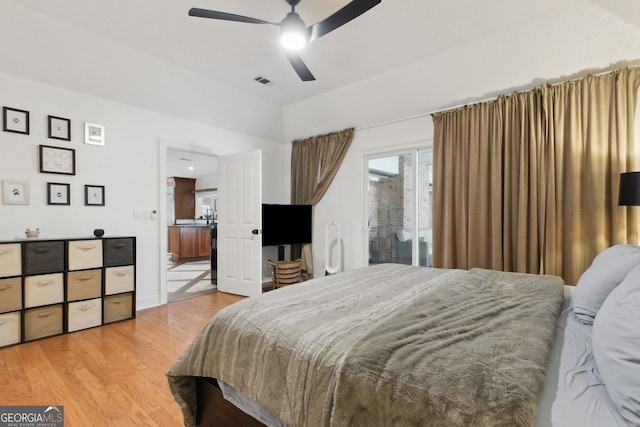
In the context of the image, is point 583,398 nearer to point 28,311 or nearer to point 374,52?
point 374,52

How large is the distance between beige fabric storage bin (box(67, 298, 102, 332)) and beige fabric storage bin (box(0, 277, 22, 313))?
1.28 ft

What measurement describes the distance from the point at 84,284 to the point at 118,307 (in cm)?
45

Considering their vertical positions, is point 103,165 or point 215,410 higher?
point 103,165

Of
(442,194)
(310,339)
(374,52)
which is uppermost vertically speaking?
(374,52)

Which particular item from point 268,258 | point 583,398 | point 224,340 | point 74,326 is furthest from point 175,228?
point 583,398

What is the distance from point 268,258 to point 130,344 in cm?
277

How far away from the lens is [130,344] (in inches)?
105

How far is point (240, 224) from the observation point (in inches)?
173

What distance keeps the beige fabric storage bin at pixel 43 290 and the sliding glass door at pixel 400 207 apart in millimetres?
3765

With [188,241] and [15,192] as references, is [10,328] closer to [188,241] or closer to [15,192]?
[15,192]

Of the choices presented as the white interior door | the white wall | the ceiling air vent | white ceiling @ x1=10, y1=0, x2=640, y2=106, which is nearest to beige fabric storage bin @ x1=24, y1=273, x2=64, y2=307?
the white wall

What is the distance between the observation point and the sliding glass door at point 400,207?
4074 mm

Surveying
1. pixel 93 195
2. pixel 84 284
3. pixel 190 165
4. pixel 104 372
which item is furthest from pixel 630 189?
pixel 190 165

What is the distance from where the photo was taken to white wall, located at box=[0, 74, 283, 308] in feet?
9.51
